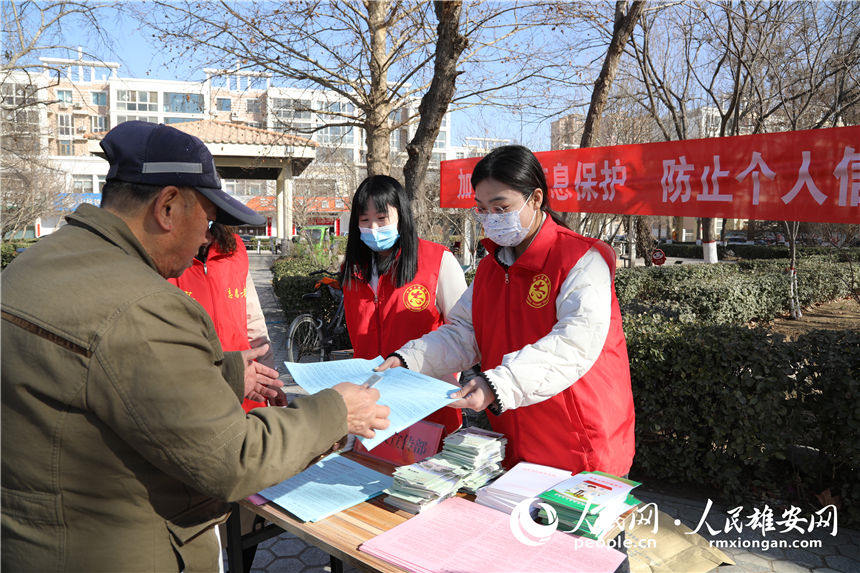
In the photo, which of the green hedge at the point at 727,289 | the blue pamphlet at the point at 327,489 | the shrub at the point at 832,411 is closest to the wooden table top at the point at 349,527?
the blue pamphlet at the point at 327,489

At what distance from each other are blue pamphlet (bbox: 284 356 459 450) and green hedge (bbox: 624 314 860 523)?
2.60 meters

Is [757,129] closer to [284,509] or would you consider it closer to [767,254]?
[284,509]

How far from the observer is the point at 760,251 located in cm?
2694

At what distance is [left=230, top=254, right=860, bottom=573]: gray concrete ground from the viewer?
3.20 m

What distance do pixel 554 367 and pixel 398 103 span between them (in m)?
9.10

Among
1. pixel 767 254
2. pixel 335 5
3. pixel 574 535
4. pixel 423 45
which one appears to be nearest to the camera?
pixel 574 535

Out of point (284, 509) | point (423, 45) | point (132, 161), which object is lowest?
point (284, 509)

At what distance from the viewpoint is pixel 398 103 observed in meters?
10.1

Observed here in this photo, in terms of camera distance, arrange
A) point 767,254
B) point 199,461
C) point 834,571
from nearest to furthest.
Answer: point 199,461
point 834,571
point 767,254

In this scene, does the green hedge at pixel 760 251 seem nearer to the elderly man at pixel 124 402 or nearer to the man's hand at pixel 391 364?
the man's hand at pixel 391 364

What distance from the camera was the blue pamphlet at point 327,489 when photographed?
1754 mm

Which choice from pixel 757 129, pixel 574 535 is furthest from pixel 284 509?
pixel 757 129

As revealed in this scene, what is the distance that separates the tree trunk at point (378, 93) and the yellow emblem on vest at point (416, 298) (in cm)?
614

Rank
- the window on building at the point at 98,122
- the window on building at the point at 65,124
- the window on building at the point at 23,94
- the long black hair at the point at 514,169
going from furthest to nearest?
the window on building at the point at 98,122
the window on building at the point at 65,124
the window on building at the point at 23,94
the long black hair at the point at 514,169
